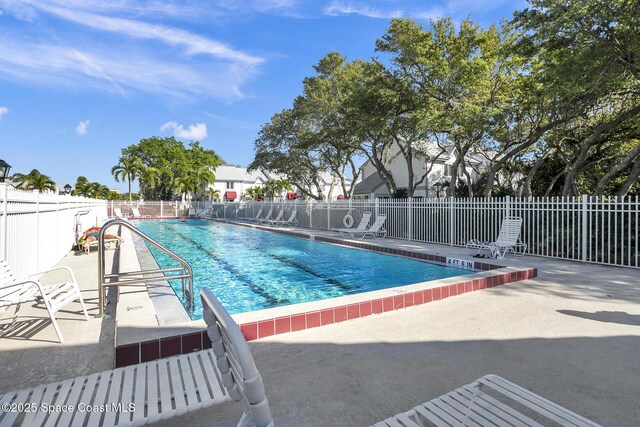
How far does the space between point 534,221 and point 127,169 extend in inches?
1934

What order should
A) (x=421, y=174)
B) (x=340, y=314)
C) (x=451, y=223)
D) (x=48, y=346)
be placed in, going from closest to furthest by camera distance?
(x=48, y=346) < (x=340, y=314) < (x=451, y=223) < (x=421, y=174)

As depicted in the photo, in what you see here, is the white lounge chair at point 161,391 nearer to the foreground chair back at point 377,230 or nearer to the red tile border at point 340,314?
the red tile border at point 340,314

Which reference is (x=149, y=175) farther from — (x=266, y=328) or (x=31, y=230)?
(x=266, y=328)

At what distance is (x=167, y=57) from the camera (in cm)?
1920

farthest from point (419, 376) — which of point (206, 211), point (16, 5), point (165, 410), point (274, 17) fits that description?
point (206, 211)

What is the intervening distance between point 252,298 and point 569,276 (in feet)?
19.5

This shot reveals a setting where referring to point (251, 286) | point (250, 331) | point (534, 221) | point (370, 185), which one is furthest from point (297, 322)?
point (370, 185)

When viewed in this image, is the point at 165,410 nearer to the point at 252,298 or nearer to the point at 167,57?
the point at 252,298

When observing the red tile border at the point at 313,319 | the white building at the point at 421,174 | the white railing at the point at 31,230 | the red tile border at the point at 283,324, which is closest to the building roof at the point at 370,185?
the white building at the point at 421,174

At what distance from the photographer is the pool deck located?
2.37 meters

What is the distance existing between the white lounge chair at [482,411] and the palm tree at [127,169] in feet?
168

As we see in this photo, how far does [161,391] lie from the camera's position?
2086 mm

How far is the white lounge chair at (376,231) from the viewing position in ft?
42.5

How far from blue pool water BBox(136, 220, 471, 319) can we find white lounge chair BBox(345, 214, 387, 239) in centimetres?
161
